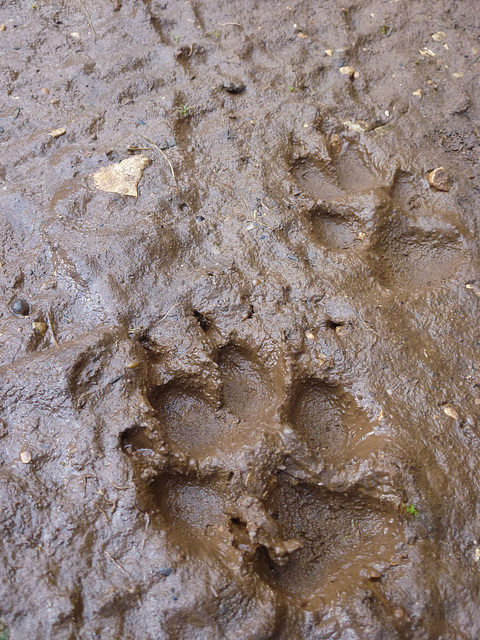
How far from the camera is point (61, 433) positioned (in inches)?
92.2

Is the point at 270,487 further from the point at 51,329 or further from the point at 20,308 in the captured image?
the point at 20,308

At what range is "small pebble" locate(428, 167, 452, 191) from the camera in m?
3.08

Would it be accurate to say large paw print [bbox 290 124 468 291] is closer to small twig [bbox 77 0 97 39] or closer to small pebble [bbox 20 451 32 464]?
small twig [bbox 77 0 97 39]

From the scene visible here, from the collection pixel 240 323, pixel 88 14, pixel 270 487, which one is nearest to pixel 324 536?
pixel 270 487

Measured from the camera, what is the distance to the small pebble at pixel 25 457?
2293 mm

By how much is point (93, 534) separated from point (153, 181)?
75.2 inches

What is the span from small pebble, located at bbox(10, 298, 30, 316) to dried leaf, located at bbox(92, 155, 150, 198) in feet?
2.64

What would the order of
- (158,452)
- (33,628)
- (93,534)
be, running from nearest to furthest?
(33,628) < (93,534) < (158,452)

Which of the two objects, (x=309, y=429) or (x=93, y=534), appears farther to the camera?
(x=309, y=429)

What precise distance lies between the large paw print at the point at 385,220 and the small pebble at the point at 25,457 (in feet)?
6.04

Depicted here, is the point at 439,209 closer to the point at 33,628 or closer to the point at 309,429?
the point at 309,429

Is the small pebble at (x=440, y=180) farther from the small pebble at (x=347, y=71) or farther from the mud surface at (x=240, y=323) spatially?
the small pebble at (x=347, y=71)

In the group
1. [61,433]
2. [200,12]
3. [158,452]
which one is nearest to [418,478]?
[158,452]

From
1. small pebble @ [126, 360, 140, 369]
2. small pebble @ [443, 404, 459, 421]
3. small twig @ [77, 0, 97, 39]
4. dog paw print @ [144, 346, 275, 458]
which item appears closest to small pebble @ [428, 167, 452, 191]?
small pebble @ [443, 404, 459, 421]
